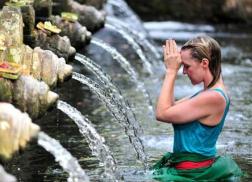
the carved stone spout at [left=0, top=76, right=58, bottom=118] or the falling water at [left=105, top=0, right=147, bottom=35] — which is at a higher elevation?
the falling water at [left=105, top=0, right=147, bottom=35]

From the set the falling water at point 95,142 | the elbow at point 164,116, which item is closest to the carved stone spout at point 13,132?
the elbow at point 164,116

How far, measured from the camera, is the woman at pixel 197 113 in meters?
5.93

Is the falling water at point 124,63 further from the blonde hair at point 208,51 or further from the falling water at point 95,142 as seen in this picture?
the blonde hair at point 208,51

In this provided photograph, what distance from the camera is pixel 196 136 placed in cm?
598

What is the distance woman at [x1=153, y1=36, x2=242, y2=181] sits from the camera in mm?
5934

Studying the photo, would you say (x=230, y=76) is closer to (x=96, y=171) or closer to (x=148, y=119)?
(x=148, y=119)

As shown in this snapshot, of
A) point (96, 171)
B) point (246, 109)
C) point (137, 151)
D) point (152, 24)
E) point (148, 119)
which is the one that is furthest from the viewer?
point (152, 24)

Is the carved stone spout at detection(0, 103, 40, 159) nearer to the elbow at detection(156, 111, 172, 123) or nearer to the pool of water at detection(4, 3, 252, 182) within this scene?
the pool of water at detection(4, 3, 252, 182)

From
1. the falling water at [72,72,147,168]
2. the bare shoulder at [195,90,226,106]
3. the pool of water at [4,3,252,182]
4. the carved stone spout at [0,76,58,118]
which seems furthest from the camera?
the falling water at [72,72,147,168]

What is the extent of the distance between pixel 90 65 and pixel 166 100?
335 centimetres

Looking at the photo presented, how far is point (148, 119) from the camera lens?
10.0 meters

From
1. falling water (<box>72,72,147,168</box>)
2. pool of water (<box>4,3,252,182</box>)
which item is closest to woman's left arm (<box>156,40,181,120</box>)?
pool of water (<box>4,3,252,182</box>)

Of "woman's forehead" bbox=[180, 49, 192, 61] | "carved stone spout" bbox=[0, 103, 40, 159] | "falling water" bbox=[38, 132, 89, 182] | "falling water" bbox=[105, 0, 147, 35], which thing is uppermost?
"falling water" bbox=[105, 0, 147, 35]

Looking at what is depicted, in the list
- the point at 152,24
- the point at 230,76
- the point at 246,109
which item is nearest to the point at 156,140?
the point at 246,109
